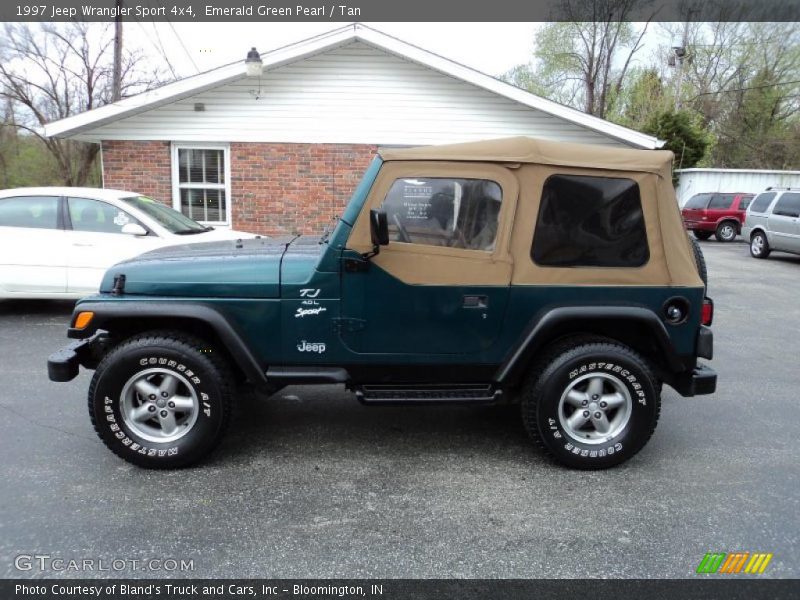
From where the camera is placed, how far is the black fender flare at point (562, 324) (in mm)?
3508

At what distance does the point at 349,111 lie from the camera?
11781mm

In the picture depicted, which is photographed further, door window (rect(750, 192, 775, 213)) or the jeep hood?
door window (rect(750, 192, 775, 213))

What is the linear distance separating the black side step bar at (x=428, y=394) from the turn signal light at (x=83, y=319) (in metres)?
1.66

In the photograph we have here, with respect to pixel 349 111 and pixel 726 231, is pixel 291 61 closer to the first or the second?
pixel 349 111

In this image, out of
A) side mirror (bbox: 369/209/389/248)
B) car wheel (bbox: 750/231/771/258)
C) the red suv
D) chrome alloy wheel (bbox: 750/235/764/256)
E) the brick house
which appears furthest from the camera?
the red suv

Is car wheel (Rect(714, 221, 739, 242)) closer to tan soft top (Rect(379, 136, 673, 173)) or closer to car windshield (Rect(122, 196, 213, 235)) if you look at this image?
car windshield (Rect(122, 196, 213, 235))

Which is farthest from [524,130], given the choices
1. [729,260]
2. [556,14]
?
[556,14]

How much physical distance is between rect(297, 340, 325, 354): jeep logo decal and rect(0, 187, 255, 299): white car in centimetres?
406

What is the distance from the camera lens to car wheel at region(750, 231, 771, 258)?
15.1 m

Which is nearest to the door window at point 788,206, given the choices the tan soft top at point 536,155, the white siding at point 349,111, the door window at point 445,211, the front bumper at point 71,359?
the white siding at point 349,111

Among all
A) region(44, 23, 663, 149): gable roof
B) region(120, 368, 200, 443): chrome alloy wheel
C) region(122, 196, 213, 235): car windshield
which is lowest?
region(120, 368, 200, 443): chrome alloy wheel

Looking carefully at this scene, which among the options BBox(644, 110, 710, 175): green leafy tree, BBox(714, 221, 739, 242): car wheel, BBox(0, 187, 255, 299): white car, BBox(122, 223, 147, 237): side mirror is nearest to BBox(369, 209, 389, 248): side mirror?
BBox(0, 187, 255, 299): white car

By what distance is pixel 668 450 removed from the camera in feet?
13.0

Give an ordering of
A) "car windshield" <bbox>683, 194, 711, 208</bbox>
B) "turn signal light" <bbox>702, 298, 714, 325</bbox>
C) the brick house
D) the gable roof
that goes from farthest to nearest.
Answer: "car windshield" <bbox>683, 194, 711, 208</bbox>
the brick house
the gable roof
"turn signal light" <bbox>702, 298, 714, 325</bbox>
